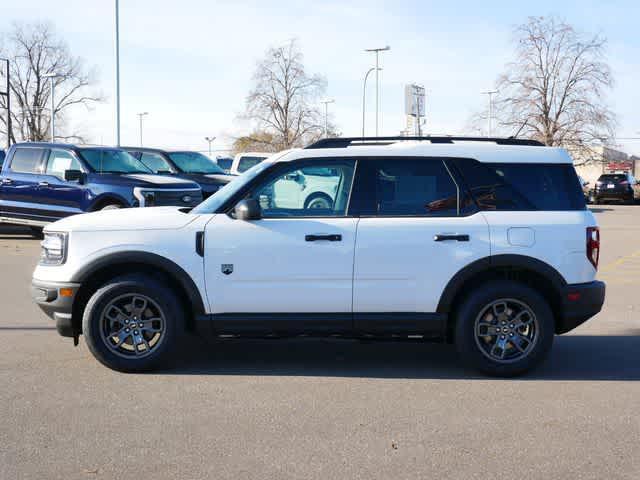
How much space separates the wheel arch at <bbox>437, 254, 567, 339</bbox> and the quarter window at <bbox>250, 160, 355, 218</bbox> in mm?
1012

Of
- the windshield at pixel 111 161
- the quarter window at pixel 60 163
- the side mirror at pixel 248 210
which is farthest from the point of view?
the windshield at pixel 111 161

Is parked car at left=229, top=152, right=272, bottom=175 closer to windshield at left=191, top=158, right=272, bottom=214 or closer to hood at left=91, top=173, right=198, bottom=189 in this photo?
hood at left=91, top=173, right=198, bottom=189

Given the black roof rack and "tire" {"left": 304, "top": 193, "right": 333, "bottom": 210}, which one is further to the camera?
the black roof rack

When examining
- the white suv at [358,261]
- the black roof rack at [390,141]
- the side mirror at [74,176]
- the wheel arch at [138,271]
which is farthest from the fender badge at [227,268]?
the side mirror at [74,176]

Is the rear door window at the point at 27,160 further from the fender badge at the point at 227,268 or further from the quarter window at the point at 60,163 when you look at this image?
the fender badge at the point at 227,268

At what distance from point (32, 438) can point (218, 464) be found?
3.96 feet

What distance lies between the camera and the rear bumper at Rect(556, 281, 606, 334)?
6750 millimetres

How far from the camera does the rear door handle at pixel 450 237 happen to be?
6.67 metres

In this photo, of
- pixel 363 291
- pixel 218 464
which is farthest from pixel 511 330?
pixel 218 464

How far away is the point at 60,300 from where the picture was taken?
677 centimetres

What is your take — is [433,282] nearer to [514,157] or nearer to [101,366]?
[514,157]

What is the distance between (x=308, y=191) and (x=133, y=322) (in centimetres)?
168

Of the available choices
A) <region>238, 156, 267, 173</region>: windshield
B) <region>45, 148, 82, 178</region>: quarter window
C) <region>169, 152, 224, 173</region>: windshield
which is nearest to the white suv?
<region>45, 148, 82, 178</region>: quarter window

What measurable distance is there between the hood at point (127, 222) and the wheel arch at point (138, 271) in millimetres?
224
